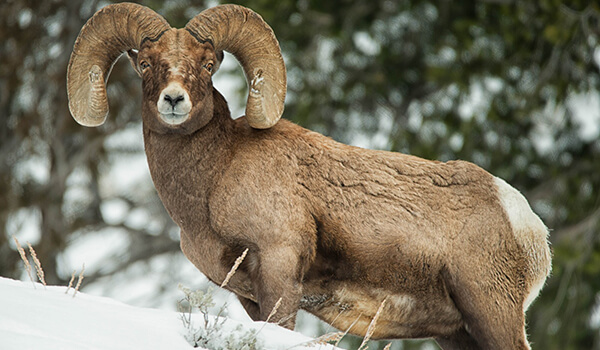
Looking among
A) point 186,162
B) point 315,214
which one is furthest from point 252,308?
point 186,162

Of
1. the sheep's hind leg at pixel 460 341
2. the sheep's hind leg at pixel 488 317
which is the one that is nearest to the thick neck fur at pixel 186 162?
the sheep's hind leg at pixel 488 317

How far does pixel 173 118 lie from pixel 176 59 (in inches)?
17.4

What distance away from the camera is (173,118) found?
5.86 m

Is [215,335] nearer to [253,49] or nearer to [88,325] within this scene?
[88,325]

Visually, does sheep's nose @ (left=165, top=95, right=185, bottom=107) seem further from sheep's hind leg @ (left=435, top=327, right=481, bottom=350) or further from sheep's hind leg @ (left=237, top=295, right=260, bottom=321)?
sheep's hind leg @ (left=435, top=327, right=481, bottom=350)

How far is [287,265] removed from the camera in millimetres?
5766

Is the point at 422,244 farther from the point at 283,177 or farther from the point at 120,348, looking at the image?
the point at 120,348

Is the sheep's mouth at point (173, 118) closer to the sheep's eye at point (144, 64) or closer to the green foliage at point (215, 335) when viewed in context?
the sheep's eye at point (144, 64)

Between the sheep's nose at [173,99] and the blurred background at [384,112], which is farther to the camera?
the blurred background at [384,112]

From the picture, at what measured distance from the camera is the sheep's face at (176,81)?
5.79 m

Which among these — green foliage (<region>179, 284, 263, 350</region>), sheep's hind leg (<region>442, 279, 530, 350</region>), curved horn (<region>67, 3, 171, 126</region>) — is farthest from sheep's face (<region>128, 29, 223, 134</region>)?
sheep's hind leg (<region>442, 279, 530, 350</region>)

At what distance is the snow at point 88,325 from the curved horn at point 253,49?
73.4 inches

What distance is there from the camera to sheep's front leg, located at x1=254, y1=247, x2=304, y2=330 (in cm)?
574

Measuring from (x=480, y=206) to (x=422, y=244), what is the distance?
56 cm
